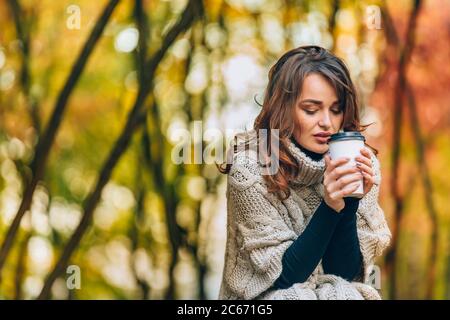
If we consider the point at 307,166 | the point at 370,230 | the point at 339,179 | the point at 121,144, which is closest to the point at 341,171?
the point at 339,179

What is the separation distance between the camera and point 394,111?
4004 mm

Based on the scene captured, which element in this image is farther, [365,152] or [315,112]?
[315,112]

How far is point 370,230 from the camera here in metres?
1.92

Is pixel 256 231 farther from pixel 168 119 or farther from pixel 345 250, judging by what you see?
pixel 168 119

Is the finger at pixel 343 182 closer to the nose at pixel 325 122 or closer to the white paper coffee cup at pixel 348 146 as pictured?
the white paper coffee cup at pixel 348 146

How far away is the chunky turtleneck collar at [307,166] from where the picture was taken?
1.85 m

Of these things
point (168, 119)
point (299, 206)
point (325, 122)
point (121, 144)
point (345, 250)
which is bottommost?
point (345, 250)

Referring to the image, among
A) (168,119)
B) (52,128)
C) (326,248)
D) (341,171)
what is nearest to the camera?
(341,171)

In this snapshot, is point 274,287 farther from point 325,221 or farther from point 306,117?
point 306,117

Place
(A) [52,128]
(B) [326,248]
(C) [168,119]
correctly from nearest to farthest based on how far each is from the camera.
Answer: (B) [326,248] < (A) [52,128] < (C) [168,119]

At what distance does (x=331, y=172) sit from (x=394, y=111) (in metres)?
2.38

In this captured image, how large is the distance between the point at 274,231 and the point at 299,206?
11cm

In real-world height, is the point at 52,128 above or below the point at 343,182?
above
